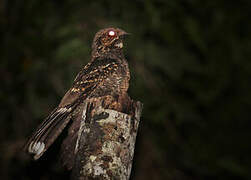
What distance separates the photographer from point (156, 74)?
6.29m

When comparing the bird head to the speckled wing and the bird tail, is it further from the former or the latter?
the bird tail

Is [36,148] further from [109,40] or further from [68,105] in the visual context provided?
[109,40]

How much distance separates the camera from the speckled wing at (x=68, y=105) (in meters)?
2.29

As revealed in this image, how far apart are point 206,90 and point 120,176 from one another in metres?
5.00

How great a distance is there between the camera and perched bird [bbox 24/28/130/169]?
232cm

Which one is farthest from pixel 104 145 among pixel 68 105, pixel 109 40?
pixel 109 40

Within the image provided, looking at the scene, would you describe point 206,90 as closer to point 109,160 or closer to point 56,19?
point 56,19

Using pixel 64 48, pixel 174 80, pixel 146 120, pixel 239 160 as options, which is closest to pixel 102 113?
pixel 64 48

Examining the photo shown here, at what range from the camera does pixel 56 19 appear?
5.63m

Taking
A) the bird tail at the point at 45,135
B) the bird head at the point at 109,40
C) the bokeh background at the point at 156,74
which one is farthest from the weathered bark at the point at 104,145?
the bokeh background at the point at 156,74

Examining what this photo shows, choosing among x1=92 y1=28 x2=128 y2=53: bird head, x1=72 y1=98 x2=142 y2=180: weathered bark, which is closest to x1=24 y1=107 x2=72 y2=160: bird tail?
x1=72 y1=98 x2=142 y2=180: weathered bark

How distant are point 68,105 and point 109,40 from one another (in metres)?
1.01

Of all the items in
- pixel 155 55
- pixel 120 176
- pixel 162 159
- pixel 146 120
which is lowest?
pixel 120 176

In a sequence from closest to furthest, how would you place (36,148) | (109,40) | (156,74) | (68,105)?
(36,148) < (68,105) < (109,40) < (156,74)
